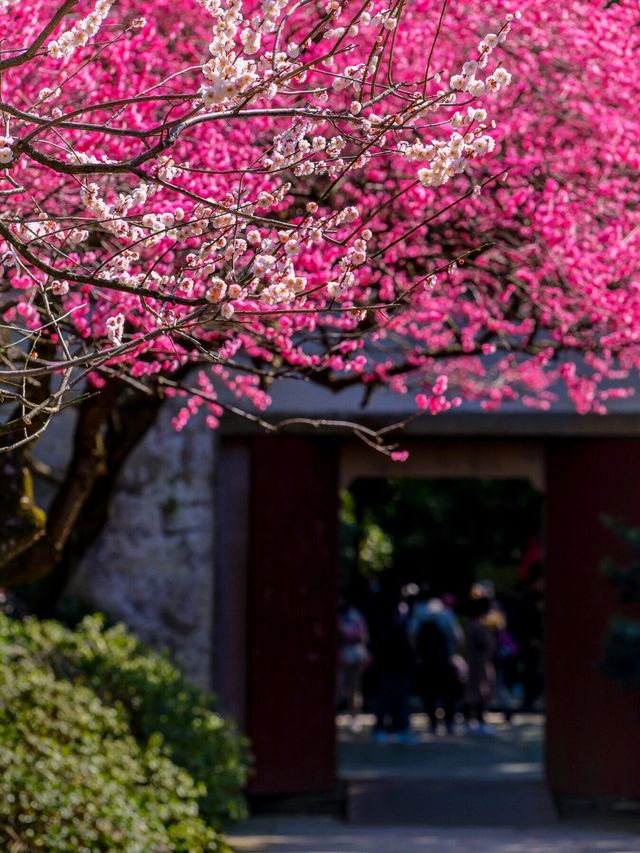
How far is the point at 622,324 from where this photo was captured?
712 centimetres

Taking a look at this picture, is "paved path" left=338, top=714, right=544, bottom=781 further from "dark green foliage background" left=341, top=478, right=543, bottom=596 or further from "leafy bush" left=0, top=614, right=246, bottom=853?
"leafy bush" left=0, top=614, right=246, bottom=853

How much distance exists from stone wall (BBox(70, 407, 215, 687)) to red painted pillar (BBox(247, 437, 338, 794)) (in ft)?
1.36

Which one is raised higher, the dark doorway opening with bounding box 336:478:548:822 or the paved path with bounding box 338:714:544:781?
the dark doorway opening with bounding box 336:478:548:822

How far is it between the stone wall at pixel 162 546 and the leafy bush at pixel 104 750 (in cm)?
169

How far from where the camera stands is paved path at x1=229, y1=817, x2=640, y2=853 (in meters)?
9.55

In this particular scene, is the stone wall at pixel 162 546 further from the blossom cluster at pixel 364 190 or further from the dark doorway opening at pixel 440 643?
the blossom cluster at pixel 364 190

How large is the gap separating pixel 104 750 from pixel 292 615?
4.16 metres

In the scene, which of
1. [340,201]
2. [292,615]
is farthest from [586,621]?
[340,201]

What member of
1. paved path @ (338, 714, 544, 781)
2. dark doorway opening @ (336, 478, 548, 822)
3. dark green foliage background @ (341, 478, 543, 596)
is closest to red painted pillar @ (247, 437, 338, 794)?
dark doorway opening @ (336, 478, 548, 822)

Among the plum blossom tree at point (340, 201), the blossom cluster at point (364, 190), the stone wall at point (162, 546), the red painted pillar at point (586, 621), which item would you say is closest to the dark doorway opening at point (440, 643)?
the red painted pillar at point (586, 621)

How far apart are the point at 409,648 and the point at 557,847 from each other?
208 inches

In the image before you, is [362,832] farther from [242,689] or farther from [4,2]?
[4,2]

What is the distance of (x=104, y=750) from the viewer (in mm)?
7660

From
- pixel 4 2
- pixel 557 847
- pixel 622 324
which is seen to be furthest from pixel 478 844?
pixel 4 2
